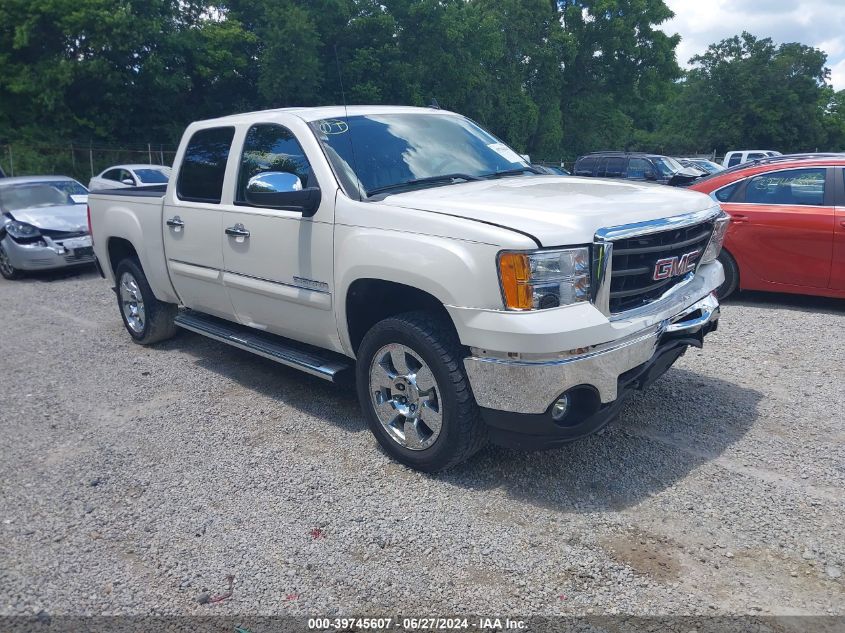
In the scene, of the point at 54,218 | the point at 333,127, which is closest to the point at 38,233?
the point at 54,218

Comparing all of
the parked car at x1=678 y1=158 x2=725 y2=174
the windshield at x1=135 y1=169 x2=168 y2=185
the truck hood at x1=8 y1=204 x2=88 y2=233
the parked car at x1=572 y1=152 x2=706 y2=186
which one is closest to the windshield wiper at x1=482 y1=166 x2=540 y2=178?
the truck hood at x1=8 y1=204 x2=88 y2=233

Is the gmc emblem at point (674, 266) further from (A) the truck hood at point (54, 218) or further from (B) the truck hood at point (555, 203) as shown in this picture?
(A) the truck hood at point (54, 218)

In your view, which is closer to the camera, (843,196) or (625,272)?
(625,272)

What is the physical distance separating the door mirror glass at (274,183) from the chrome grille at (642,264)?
189cm

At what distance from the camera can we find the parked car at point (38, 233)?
35.6ft

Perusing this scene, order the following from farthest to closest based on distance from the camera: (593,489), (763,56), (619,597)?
1. (763,56)
2. (593,489)
3. (619,597)

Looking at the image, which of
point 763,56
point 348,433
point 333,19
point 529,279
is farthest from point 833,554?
point 763,56

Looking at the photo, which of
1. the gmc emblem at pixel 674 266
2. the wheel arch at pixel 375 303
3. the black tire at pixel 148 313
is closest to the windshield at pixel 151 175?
the black tire at pixel 148 313

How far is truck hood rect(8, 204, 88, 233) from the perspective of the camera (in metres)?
11.1

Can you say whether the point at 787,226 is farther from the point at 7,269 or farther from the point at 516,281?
the point at 7,269

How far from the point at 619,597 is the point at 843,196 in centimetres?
587

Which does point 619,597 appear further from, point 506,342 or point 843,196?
point 843,196

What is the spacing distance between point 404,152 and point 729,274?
4.63 meters

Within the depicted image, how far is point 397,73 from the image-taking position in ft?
113
